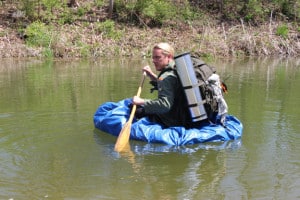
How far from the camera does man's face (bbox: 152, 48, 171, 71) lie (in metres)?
5.73

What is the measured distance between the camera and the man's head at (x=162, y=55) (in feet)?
18.7

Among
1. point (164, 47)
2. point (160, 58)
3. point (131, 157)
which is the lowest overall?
point (131, 157)

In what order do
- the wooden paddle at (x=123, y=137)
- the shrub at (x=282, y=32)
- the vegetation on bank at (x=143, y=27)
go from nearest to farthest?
the wooden paddle at (x=123, y=137), the vegetation on bank at (x=143, y=27), the shrub at (x=282, y=32)

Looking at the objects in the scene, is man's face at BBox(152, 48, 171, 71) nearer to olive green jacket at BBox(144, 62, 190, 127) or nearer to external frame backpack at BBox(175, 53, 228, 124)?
olive green jacket at BBox(144, 62, 190, 127)

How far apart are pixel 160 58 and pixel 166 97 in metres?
0.51

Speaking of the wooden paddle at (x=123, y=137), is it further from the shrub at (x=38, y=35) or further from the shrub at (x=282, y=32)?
the shrub at (x=282, y=32)

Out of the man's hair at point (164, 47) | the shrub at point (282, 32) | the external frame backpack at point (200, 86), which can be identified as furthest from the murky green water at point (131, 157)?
the shrub at point (282, 32)

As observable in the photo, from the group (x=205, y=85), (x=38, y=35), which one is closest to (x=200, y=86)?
(x=205, y=85)

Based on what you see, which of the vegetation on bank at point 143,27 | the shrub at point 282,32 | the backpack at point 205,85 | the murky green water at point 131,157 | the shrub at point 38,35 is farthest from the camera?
the shrub at point 282,32

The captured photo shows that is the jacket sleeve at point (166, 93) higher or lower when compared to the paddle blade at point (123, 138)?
higher

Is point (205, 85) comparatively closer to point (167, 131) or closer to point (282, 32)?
point (167, 131)

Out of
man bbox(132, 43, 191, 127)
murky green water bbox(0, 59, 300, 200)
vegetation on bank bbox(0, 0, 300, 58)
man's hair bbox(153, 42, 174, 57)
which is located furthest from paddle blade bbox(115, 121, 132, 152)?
vegetation on bank bbox(0, 0, 300, 58)

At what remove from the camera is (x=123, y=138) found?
5.62 meters

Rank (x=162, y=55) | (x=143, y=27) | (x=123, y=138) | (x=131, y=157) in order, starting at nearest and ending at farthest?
(x=131, y=157)
(x=123, y=138)
(x=162, y=55)
(x=143, y=27)
